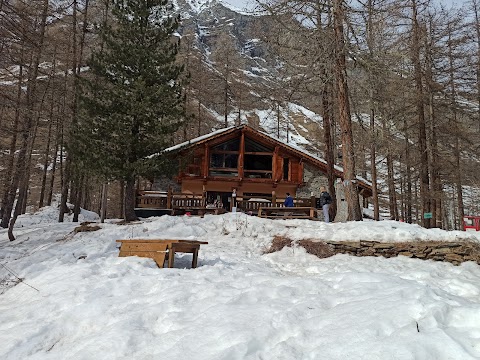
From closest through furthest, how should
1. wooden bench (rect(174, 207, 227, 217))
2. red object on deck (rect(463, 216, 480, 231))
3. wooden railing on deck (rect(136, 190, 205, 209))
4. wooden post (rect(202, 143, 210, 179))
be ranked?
red object on deck (rect(463, 216, 480, 231)), wooden bench (rect(174, 207, 227, 217)), wooden railing on deck (rect(136, 190, 205, 209)), wooden post (rect(202, 143, 210, 179))

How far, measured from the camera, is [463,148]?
1698 cm

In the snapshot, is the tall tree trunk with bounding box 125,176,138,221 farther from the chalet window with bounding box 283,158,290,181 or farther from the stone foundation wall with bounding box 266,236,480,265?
the chalet window with bounding box 283,158,290,181

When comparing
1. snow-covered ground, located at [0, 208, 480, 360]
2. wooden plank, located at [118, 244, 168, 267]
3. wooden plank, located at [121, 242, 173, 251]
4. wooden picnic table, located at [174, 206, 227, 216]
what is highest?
wooden picnic table, located at [174, 206, 227, 216]

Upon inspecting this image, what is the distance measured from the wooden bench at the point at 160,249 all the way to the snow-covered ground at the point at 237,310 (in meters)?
0.21

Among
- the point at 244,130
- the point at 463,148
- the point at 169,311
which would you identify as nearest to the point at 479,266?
the point at 169,311

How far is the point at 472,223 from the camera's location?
13.2m

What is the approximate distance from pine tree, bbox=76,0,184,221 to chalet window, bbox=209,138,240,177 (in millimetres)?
6711

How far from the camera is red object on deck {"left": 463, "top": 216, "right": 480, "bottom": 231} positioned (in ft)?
39.1

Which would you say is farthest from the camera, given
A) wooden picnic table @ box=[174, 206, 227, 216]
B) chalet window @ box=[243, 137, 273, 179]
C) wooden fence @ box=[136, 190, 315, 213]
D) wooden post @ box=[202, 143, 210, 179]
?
chalet window @ box=[243, 137, 273, 179]

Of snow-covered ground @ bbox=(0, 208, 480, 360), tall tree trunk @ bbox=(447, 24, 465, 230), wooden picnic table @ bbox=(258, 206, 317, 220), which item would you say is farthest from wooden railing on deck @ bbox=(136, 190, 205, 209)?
tall tree trunk @ bbox=(447, 24, 465, 230)

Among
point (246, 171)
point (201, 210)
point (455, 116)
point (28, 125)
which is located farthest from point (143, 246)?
point (455, 116)

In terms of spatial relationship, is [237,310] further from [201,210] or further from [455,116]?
[455,116]

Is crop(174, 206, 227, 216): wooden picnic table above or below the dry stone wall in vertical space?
above

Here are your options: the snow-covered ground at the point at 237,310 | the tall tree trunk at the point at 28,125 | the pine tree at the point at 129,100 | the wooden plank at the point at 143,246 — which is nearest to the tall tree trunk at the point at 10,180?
the tall tree trunk at the point at 28,125
